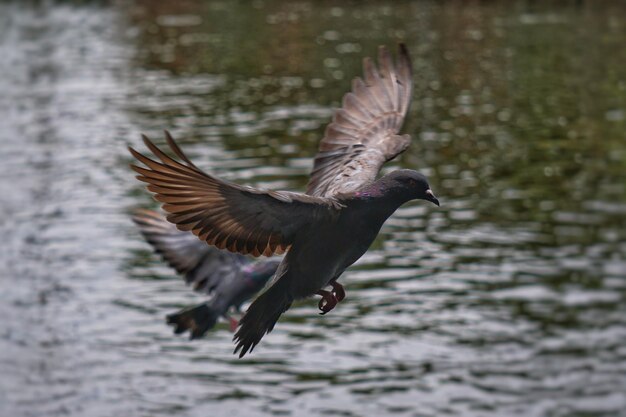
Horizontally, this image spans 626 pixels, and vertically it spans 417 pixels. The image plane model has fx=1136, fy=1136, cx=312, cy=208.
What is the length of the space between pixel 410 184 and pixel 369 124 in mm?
2178

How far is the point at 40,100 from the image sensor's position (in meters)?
46.3

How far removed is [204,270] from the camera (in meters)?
14.9

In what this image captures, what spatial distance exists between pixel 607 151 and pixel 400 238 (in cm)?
1072

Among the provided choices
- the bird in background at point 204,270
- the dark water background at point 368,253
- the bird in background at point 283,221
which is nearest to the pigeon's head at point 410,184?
the bird in background at point 283,221

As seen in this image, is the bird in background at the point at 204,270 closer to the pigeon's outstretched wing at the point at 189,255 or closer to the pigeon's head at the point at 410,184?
the pigeon's outstretched wing at the point at 189,255

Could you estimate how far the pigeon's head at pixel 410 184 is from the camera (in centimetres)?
614

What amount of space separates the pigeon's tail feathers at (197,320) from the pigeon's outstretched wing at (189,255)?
593 mm

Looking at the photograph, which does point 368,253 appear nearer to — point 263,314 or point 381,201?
point 263,314

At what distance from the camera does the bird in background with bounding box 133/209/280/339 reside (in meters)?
14.0

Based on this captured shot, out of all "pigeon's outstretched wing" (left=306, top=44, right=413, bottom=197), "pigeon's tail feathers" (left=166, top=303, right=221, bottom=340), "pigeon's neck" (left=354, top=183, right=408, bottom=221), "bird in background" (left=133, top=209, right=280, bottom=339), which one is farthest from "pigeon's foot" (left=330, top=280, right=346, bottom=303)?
"pigeon's tail feathers" (left=166, top=303, right=221, bottom=340)

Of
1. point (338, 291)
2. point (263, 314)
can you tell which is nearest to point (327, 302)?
point (338, 291)

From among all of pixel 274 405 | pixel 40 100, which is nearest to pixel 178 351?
pixel 274 405

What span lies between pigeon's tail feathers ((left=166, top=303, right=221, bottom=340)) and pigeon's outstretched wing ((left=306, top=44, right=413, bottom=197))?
6.41 m

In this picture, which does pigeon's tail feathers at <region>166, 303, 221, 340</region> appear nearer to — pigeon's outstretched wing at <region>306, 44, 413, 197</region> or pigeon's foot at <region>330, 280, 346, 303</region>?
pigeon's outstretched wing at <region>306, 44, 413, 197</region>
